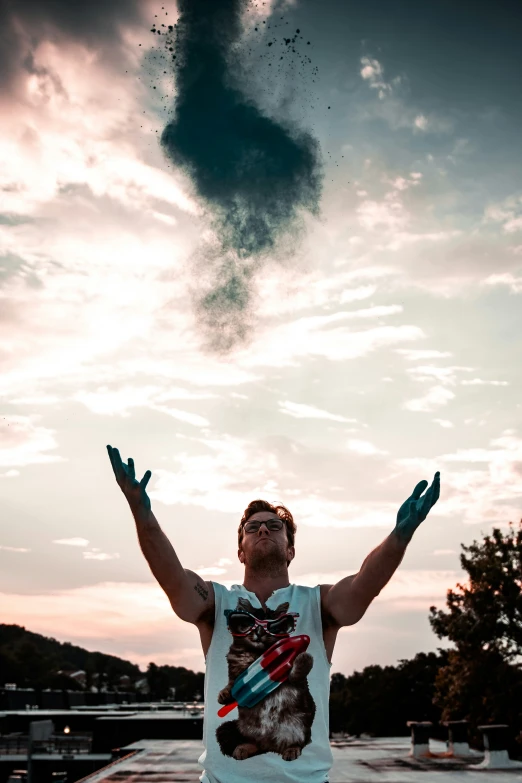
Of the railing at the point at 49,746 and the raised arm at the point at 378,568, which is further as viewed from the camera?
the railing at the point at 49,746

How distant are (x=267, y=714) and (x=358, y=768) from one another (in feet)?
59.3

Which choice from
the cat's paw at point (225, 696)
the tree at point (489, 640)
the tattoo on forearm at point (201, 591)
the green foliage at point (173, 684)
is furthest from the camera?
the green foliage at point (173, 684)

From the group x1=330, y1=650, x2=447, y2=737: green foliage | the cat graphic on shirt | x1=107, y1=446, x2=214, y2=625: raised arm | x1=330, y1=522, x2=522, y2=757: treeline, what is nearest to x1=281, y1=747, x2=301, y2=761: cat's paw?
the cat graphic on shirt

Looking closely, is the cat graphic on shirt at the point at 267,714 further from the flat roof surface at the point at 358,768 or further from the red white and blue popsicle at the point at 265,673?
the flat roof surface at the point at 358,768

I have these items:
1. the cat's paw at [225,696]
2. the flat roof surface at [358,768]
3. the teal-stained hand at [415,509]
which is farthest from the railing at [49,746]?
the teal-stained hand at [415,509]

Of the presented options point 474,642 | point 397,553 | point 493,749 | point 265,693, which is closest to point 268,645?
point 265,693

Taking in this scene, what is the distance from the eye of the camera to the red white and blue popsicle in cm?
440

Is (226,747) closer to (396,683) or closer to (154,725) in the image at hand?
(154,725)

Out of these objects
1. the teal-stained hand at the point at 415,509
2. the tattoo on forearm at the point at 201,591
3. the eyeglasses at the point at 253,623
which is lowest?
the eyeglasses at the point at 253,623

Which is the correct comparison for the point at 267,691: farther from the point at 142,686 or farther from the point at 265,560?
the point at 142,686

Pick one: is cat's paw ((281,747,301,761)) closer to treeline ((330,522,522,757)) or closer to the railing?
treeline ((330,522,522,757))

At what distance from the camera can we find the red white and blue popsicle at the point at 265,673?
440 centimetres

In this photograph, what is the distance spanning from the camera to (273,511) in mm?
5230

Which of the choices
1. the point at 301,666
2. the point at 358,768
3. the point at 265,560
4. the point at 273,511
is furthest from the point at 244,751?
the point at 358,768
